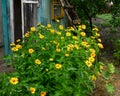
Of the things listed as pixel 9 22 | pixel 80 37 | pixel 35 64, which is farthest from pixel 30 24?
pixel 35 64

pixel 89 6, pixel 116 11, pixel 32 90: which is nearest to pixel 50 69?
pixel 32 90

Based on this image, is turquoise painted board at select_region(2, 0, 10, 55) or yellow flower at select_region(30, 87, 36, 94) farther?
turquoise painted board at select_region(2, 0, 10, 55)

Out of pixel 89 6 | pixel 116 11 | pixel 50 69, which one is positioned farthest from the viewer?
pixel 116 11

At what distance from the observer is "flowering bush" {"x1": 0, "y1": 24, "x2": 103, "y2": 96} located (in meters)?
3.81

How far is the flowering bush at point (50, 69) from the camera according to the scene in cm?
381

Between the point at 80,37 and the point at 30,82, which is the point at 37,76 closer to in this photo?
the point at 30,82

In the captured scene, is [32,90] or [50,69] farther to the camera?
[50,69]

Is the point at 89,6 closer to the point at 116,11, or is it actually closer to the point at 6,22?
the point at 116,11

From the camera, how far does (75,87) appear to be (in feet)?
13.1

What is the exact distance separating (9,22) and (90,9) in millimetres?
2800

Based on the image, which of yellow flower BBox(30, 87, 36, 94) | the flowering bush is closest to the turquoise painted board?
the flowering bush

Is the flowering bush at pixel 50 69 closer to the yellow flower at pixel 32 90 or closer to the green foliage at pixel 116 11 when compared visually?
the yellow flower at pixel 32 90

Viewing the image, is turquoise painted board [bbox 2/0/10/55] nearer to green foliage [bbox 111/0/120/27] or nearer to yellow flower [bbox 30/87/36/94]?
yellow flower [bbox 30/87/36/94]

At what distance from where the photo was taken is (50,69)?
384 cm
